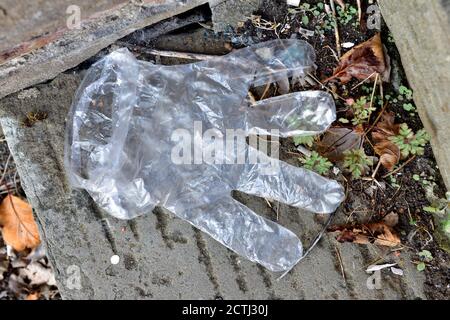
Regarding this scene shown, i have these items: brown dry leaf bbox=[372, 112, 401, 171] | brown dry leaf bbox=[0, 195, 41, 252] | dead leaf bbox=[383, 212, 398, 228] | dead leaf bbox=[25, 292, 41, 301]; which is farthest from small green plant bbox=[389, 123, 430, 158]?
dead leaf bbox=[25, 292, 41, 301]

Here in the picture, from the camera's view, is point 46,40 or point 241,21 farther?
point 241,21

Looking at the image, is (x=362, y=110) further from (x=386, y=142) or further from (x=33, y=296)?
(x=33, y=296)

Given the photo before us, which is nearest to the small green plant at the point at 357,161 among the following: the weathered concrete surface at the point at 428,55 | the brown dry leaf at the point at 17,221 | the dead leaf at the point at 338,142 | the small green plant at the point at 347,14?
the dead leaf at the point at 338,142

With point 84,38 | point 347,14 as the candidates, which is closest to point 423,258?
point 347,14

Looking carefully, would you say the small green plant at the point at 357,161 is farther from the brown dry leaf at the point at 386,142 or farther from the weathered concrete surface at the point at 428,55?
the weathered concrete surface at the point at 428,55
